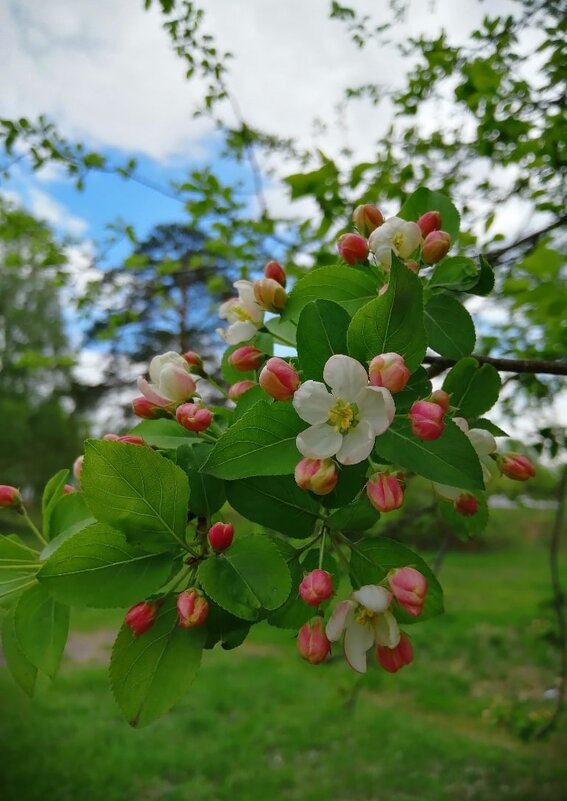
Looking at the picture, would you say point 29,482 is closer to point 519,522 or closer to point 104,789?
point 519,522

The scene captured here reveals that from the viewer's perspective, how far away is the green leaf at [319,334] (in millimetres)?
558

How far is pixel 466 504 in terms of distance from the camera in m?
0.68

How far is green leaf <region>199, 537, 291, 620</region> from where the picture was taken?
54 cm

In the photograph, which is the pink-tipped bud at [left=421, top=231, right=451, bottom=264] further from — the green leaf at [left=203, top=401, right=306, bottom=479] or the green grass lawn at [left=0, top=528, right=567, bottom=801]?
the green grass lawn at [left=0, top=528, right=567, bottom=801]

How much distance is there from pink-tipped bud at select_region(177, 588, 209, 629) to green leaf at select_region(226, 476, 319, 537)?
8 centimetres

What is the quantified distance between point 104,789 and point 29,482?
13.2 metres

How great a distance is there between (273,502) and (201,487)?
7 centimetres

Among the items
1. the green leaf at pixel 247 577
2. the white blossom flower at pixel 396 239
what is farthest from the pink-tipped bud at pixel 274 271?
the green leaf at pixel 247 577

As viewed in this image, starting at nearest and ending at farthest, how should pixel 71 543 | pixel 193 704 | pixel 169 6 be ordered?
pixel 71 543, pixel 169 6, pixel 193 704

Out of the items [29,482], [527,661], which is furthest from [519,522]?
[29,482]

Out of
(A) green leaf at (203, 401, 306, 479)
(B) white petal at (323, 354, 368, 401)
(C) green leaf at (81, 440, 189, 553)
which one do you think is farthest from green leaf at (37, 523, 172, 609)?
(B) white petal at (323, 354, 368, 401)

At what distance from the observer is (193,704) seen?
17.5 feet

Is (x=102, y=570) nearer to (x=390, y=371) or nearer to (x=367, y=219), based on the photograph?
(x=390, y=371)

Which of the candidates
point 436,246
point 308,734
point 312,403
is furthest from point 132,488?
point 308,734
